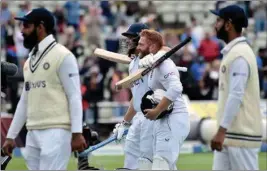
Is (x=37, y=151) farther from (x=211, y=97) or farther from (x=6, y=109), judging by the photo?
(x=211, y=97)

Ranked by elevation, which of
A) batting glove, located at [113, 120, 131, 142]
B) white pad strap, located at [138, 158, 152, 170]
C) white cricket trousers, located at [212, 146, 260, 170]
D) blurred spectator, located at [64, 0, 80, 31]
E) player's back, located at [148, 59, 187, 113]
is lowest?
white pad strap, located at [138, 158, 152, 170]

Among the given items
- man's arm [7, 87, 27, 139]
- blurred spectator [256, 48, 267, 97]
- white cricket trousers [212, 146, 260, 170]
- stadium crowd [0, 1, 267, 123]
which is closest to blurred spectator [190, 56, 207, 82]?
stadium crowd [0, 1, 267, 123]

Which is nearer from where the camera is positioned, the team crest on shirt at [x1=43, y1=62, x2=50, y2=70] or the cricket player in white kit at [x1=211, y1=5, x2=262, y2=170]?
the cricket player in white kit at [x1=211, y1=5, x2=262, y2=170]

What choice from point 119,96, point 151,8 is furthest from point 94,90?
point 151,8

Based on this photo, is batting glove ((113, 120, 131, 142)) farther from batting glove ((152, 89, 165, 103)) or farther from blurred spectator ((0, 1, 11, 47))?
blurred spectator ((0, 1, 11, 47))

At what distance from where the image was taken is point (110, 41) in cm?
2709

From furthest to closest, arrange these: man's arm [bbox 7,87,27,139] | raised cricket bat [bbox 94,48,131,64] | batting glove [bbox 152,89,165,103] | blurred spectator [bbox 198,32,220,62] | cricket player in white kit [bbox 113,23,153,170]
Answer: blurred spectator [bbox 198,32,220,62]
raised cricket bat [bbox 94,48,131,64]
cricket player in white kit [bbox 113,23,153,170]
batting glove [bbox 152,89,165,103]
man's arm [bbox 7,87,27,139]

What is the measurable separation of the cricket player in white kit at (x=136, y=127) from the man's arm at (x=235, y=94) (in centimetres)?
256

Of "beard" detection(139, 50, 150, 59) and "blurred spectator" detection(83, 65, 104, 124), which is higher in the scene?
"beard" detection(139, 50, 150, 59)

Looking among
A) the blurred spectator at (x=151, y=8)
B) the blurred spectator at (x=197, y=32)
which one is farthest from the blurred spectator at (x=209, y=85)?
the blurred spectator at (x=151, y=8)

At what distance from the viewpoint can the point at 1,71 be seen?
1048 centimetres

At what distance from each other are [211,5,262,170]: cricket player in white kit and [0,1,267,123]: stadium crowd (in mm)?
13320

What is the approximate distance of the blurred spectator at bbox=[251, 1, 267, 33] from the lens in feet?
97.3

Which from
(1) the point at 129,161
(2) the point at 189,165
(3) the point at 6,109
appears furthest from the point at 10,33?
(1) the point at 129,161
